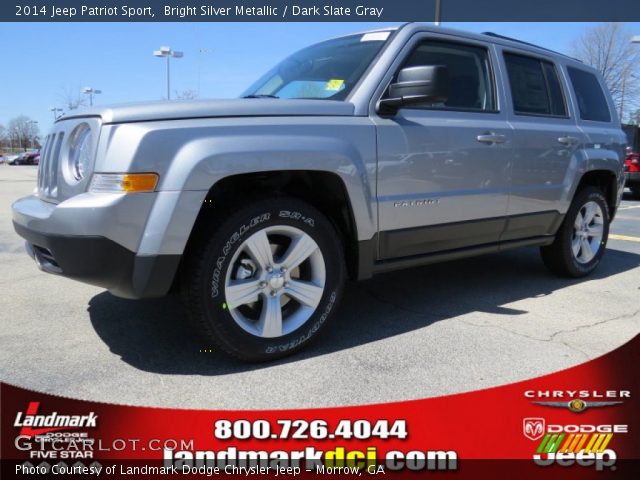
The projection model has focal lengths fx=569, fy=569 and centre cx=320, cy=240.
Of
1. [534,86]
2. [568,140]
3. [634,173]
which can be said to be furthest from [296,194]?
[634,173]

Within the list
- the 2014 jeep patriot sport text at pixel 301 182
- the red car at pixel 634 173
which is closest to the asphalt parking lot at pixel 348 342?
the 2014 jeep patriot sport text at pixel 301 182

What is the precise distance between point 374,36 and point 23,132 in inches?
3925

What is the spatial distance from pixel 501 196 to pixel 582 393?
1.97 metres

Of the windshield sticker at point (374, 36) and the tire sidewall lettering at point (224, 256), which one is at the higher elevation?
the windshield sticker at point (374, 36)

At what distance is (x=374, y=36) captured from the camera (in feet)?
11.9

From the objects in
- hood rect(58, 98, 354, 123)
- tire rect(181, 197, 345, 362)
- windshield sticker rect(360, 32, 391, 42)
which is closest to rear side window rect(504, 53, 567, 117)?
windshield sticker rect(360, 32, 391, 42)

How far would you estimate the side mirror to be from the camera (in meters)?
3.06

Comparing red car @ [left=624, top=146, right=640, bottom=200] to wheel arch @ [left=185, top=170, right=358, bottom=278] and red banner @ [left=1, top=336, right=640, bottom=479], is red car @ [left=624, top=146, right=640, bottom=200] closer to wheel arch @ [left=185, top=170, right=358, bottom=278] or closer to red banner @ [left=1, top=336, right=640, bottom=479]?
wheel arch @ [left=185, top=170, right=358, bottom=278]

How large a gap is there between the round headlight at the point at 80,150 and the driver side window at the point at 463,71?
2000 millimetres

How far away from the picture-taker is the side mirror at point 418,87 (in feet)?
10.0

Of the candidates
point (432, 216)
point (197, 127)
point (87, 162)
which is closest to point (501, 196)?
point (432, 216)

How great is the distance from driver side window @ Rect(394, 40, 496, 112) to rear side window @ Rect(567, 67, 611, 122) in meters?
1.32

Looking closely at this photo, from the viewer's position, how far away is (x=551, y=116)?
4523 millimetres
